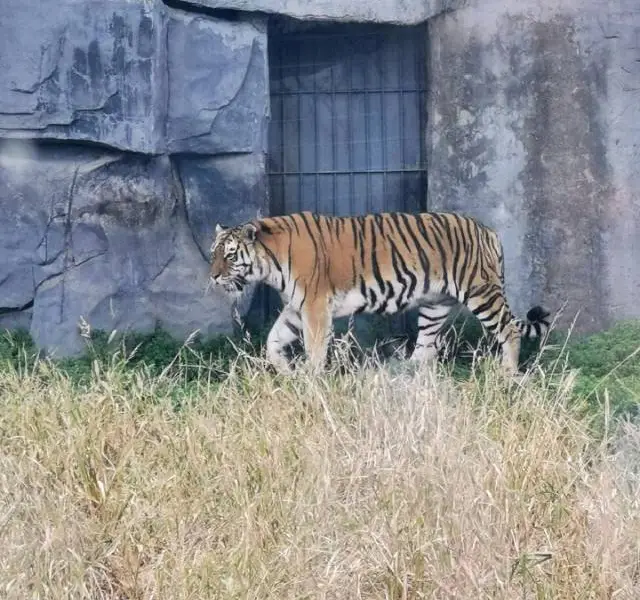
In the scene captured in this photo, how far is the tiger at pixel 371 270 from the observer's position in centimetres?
838

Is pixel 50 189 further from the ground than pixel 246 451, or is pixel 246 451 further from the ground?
pixel 50 189

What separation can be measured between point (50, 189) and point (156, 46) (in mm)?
1011

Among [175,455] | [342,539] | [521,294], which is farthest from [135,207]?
[342,539]

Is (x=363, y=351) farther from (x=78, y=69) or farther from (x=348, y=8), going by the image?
(x=78, y=69)

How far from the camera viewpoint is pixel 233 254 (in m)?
8.33

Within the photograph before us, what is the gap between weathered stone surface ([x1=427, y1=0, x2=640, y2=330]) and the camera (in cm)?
889

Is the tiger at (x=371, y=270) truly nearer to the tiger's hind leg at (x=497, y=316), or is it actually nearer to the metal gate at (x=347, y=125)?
the tiger's hind leg at (x=497, y=316)

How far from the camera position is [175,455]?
570cm

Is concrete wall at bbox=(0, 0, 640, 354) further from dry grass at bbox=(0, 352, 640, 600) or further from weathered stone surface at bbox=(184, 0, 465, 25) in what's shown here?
dry grass at bbox=(0, 352, 640, 600)

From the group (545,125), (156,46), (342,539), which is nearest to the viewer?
(342,539)

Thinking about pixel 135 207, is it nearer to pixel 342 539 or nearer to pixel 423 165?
pixel 423 165

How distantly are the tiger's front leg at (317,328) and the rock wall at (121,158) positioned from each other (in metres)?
0.61

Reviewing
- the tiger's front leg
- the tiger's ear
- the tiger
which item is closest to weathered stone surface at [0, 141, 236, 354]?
the tiger

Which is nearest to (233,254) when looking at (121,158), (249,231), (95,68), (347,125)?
(249,231)
